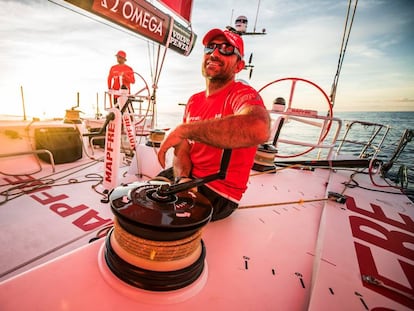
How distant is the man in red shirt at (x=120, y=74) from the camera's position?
5.29 metres

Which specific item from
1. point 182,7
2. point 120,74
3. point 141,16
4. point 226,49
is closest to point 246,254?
point 226,49

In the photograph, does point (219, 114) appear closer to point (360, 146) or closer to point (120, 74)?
point (120, 74)

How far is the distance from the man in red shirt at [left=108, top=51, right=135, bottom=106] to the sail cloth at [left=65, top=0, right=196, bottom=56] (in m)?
2.35

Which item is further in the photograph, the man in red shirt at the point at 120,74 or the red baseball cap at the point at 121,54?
the red baseball cap at the point at 121,54

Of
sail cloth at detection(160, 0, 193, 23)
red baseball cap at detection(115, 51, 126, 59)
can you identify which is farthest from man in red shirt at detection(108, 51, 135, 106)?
sail cloth at detection(160, 0, 193, 23)

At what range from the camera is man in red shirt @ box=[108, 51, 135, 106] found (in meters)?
5.29

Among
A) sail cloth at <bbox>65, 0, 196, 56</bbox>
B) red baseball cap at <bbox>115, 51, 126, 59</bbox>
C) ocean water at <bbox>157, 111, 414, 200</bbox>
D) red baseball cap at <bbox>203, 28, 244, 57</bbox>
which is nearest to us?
red baseball cap at <bbox>203, 28, 244, 57</bbox>

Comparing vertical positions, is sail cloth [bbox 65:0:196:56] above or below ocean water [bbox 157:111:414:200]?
above

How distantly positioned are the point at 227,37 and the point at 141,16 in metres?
2.00

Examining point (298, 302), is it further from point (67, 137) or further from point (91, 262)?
point (67, 137)

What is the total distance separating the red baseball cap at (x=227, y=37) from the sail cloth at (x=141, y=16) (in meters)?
1.45

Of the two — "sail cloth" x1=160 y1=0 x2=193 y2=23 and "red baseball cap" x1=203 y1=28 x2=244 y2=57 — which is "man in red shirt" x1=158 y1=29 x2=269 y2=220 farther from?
"sail cloth" x1=160 y1=0 x2=193 y2=23

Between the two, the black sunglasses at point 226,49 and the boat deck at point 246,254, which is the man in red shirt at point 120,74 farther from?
the black sunglasses at point 226,49

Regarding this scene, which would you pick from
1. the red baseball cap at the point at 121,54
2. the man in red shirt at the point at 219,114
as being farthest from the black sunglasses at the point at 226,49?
the red baseball cap at the point at 121,54
